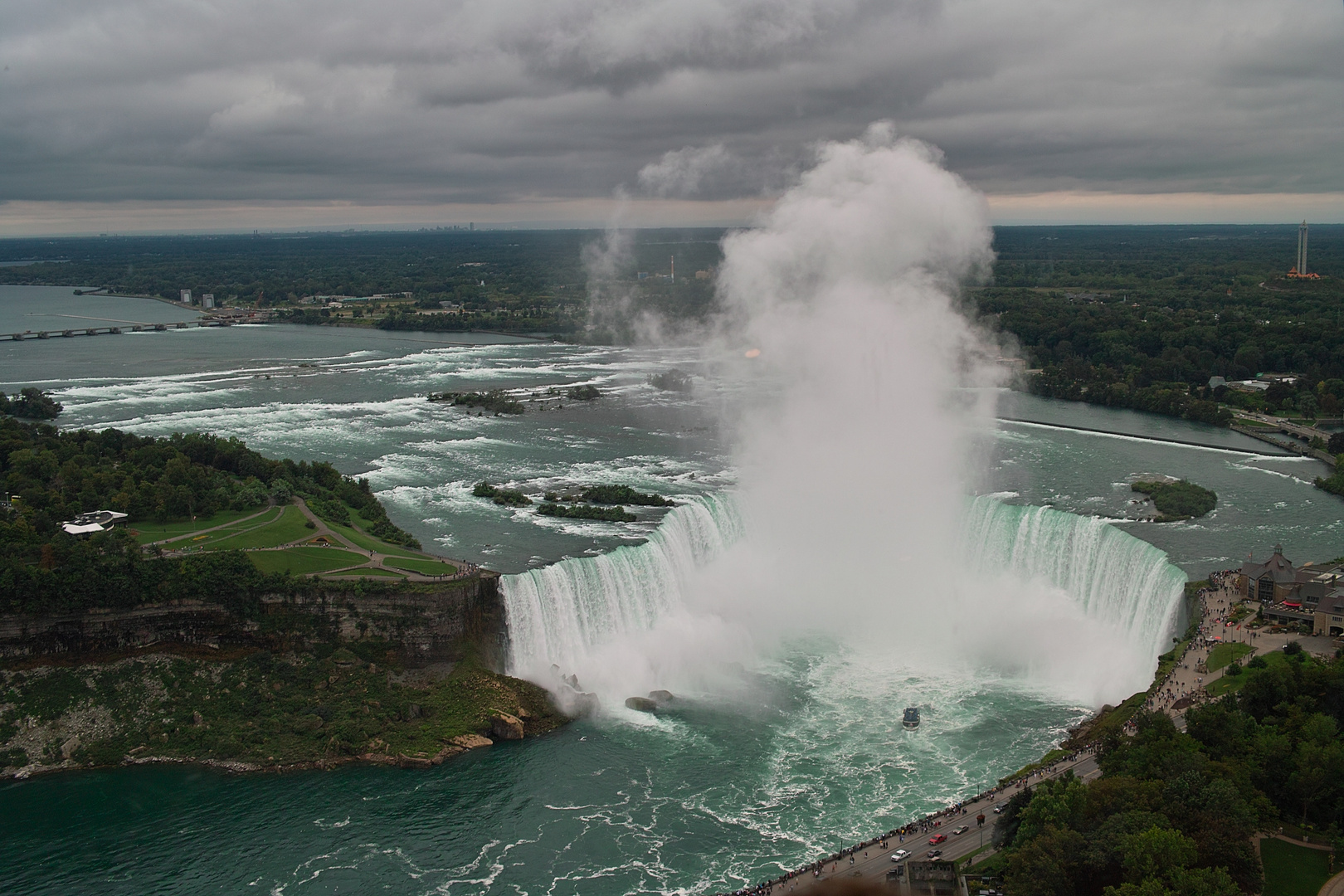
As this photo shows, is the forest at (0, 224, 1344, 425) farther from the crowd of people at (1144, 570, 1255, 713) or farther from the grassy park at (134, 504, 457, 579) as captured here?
the crowd of people at (1144, 570, 1255, 713)

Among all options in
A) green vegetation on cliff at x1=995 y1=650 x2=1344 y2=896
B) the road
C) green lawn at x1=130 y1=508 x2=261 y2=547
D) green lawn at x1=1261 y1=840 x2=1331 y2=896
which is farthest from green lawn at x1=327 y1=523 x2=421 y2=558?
green lawn at x1=1261 y1=840 x2=1331 y2=896

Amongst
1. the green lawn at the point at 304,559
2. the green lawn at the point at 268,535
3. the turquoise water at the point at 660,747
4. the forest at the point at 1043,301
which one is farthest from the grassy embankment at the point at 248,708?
the forest at the point at 1043,301

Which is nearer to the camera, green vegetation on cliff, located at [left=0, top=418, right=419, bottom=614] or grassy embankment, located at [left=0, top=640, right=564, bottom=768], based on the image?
grassy embankment, located at [left=0, top=640, right=564, bottom=768]

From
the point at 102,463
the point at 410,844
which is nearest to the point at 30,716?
the point at 410,844

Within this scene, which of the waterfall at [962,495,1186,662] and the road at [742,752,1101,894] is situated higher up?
the waterfall at [962,495,1186,662]

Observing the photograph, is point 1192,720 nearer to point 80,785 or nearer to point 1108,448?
point 80,785

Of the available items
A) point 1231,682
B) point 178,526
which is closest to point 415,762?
point 178,526

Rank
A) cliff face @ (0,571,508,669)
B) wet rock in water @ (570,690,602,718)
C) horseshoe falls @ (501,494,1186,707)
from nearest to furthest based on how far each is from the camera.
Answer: wet rock in water @ (570,690,602,718) < cliff face @ (0,571,508,669) < horseshoe falls @ (501,494,1186,707)
